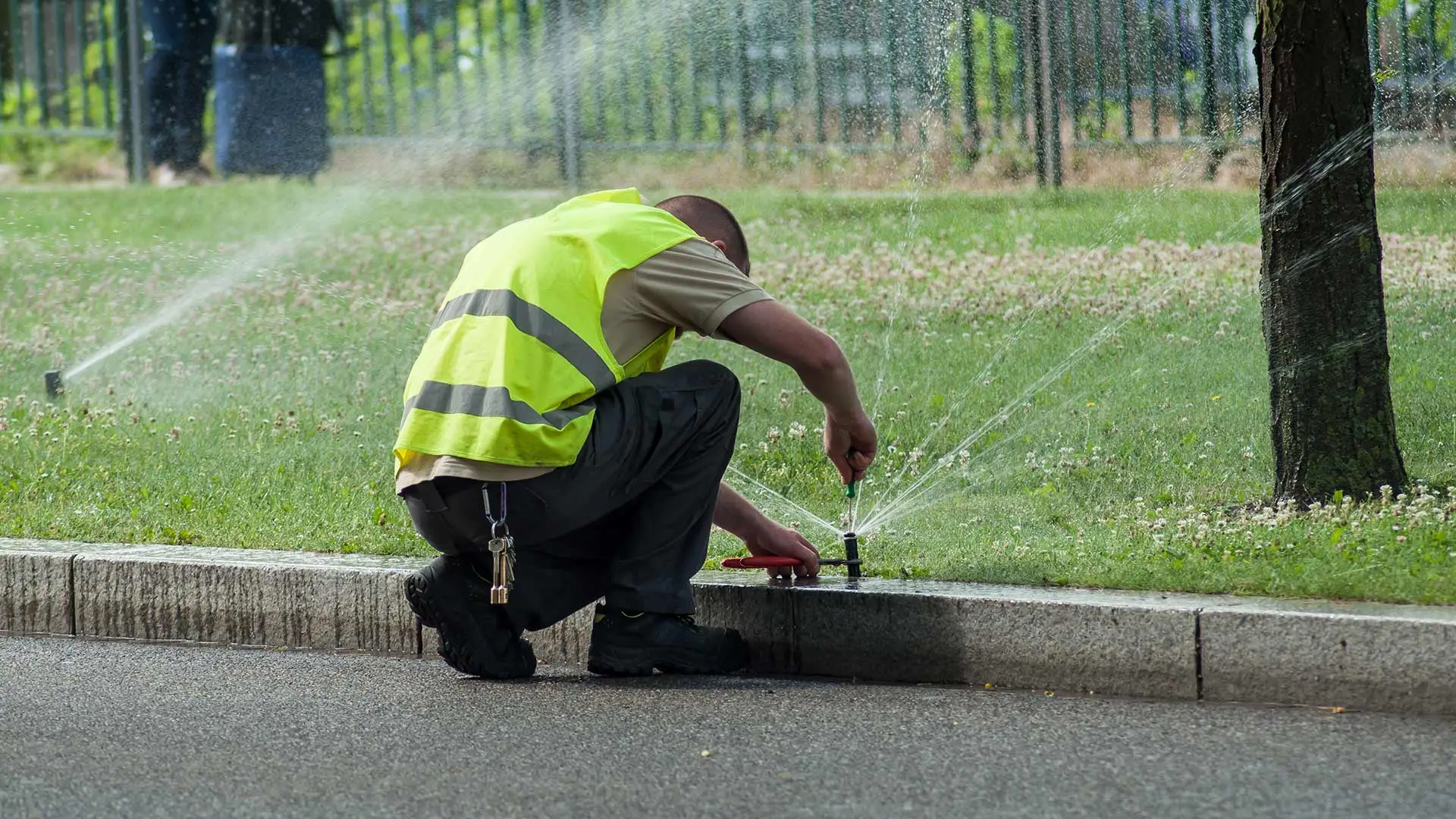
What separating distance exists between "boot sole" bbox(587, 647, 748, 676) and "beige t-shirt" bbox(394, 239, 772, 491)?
496 millimetres

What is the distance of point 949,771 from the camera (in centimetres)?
362

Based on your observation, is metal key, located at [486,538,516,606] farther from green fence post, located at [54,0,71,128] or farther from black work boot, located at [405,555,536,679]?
green fence post, located at [54,0,71,128]

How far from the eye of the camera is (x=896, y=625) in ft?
14.6

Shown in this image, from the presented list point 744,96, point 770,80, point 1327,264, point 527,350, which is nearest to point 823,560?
point 527,350

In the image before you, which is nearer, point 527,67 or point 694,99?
point 694,99

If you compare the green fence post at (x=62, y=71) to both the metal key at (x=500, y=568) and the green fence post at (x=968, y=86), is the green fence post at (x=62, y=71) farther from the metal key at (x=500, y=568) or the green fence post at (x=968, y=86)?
the metal key at (x=500, y=568)

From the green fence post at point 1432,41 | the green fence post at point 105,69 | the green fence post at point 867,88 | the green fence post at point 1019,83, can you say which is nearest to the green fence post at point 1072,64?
the green fence post at point 1019,83

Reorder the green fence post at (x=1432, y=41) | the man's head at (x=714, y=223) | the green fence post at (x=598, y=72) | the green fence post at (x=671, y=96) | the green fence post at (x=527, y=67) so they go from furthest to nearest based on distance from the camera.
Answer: the green fence post at (x=527, y=67)
the green fence post at (x=598, y=72)
the green fence post at (x=671, y=96)
the green fence post at (x=1432, y=41)
the man's head at (x=714, y=223)

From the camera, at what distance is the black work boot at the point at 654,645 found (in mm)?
4449

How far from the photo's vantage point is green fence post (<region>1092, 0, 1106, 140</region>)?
1070 cm

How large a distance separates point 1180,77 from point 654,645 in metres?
7.14

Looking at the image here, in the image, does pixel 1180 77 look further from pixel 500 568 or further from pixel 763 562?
pixel 500 568

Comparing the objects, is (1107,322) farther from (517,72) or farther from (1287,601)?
(517,72)

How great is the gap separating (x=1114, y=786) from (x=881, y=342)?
187 inches
